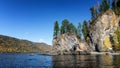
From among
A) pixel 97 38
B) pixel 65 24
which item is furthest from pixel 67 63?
pixel 65 24

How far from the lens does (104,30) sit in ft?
505

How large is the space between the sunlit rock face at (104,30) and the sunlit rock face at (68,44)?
9.06 m

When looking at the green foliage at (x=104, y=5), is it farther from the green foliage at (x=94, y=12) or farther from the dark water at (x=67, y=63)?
the dark water at (x=67, y=63)

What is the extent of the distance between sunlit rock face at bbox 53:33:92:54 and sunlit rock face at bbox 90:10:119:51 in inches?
357

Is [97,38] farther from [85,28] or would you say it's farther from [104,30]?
[85,28]

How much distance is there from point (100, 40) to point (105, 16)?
19072mm

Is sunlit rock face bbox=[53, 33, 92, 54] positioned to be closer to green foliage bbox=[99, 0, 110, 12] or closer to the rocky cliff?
the rocky cliff

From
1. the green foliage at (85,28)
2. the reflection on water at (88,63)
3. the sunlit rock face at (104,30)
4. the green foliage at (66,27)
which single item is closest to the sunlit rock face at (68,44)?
the sunlit rock face at (104,30)

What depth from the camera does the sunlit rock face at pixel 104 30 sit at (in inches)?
5876

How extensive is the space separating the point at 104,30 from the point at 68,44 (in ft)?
99.3

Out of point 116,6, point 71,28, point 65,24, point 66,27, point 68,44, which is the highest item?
point 116,6

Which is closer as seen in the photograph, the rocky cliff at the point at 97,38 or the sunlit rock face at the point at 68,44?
the rocky cliff at the point at 97,38

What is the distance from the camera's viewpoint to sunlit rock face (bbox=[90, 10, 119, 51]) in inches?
5876

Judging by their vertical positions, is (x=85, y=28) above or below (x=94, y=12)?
below
